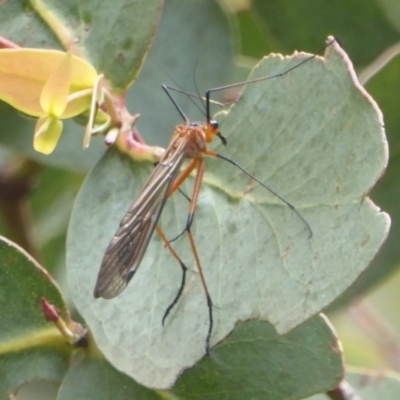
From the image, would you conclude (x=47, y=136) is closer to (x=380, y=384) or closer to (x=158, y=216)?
(x=158, y=216)

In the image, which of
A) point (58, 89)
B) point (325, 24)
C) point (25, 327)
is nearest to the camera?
point (58, 89)

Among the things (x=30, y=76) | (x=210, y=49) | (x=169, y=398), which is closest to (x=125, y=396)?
(x=169, y=398)

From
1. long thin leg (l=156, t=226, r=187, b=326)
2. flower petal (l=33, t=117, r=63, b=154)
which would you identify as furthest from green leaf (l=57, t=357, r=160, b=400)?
flower petal (l=33, t=117, r=63, b=154)

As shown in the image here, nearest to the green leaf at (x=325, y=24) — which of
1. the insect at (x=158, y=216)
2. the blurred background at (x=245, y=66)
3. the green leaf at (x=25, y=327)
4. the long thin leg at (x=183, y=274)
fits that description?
the blurred background at (x=245, y=66)

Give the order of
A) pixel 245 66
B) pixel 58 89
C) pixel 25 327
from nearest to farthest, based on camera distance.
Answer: pixel 58 89
pixel 25 327
pixel 245 66

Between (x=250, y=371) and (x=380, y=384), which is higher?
(x=250, y=371)

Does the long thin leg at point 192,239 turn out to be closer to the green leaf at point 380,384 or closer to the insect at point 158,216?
the insect at point 158,216

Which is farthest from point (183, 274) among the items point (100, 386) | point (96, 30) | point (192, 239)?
point (96, 30)
